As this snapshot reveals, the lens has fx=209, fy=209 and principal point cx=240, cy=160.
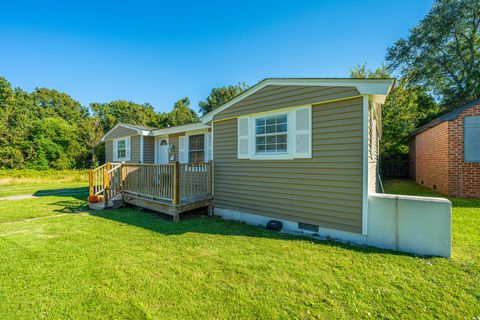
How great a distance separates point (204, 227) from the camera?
16.4 ft

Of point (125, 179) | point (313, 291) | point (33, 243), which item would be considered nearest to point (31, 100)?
point (125, 179)

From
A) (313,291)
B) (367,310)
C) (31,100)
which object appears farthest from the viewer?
(31,100)

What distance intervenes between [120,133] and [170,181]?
24.8ft

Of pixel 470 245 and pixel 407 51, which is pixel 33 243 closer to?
pixel 470 245

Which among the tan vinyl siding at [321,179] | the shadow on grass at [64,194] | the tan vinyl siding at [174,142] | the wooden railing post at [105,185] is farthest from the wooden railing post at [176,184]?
the shadow on grass at [64,194]

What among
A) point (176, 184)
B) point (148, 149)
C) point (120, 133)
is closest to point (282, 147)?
point (176, 184)

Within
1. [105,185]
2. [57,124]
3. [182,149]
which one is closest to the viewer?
[105,185]

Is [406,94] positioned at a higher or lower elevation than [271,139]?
higher

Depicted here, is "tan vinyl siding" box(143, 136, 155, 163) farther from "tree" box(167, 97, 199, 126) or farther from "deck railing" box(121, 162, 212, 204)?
"tree" box(167, 97, 199, 126)

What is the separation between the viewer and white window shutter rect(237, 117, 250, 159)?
18.1 ft

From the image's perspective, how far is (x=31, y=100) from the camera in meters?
30.8

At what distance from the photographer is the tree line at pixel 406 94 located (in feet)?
45.5

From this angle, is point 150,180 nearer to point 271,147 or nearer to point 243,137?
point 243,137

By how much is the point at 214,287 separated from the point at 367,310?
1.68 m
